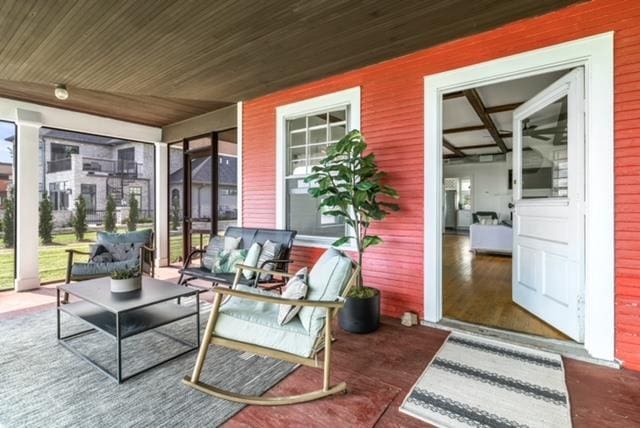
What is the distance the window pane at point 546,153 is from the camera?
8.77 feet

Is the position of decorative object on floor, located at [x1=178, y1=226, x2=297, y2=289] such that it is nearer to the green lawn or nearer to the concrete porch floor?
the concrete porch floor

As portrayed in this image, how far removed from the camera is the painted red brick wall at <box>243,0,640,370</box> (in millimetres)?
2125

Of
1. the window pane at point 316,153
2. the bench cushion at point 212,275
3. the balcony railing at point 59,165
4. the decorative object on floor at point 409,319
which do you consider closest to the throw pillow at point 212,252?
the bench cushion at point 212,275

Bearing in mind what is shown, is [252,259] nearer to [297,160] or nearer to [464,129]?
[297,160]

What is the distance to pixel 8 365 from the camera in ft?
7.24

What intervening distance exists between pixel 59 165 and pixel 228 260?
354 cm

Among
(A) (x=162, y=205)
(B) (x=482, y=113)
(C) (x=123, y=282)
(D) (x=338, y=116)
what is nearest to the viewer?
(C) (x=123, y=282)

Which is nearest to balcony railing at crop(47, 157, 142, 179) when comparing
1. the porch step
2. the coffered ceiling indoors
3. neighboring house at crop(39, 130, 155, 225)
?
neighboring house at crop(39, 130, 155, 225)

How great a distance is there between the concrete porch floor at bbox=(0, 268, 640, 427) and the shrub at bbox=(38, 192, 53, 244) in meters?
5.05

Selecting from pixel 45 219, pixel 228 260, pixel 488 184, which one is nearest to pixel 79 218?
pixel 45 219

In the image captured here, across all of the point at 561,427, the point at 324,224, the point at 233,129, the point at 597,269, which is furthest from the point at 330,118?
the point at 561,427

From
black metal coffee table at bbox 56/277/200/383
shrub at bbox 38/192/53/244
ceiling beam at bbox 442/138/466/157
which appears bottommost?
black metal coffee table at bbox 56/277/200/383

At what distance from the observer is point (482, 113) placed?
5.14m

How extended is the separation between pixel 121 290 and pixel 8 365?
83 centimetres
